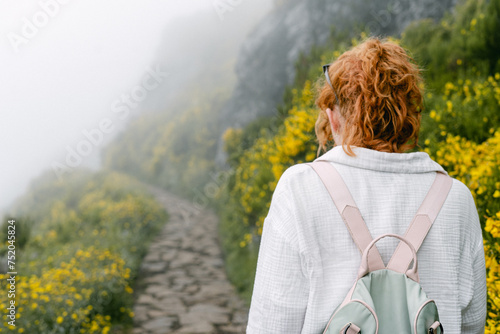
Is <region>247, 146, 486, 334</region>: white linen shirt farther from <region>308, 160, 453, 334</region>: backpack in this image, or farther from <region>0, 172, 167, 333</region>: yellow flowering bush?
<region>0, 172, 167, 333</region>: yellow flowering bush

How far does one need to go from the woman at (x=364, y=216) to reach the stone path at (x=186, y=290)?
11.1 feet

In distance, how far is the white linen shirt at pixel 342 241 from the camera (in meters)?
0.98

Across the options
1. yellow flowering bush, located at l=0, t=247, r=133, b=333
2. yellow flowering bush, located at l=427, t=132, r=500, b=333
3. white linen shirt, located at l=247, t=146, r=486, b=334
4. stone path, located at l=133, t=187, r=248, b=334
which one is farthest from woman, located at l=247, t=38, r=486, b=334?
stone path, located at l=133, t=187, r=248, b=334

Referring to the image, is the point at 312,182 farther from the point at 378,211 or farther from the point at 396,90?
the point at 396,90

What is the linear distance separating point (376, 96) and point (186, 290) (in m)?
4.69

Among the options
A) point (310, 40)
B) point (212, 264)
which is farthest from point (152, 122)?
point (212, 264)

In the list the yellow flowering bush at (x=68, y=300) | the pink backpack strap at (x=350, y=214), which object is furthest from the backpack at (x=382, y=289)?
the yellow flowering bush at (x=68, y=300)

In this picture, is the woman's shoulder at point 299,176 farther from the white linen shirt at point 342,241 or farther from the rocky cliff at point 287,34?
the rocky cliff at point 287,34

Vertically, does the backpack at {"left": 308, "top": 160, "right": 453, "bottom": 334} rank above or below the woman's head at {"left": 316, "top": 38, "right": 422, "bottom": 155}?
below

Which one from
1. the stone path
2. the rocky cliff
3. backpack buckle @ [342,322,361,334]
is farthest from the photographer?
the rocky cliff

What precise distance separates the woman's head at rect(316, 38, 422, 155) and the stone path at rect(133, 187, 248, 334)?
3525 mm

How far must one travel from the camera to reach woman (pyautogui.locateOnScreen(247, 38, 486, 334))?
3.21ft

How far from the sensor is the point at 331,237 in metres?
0.98

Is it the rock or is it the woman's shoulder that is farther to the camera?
the rock
